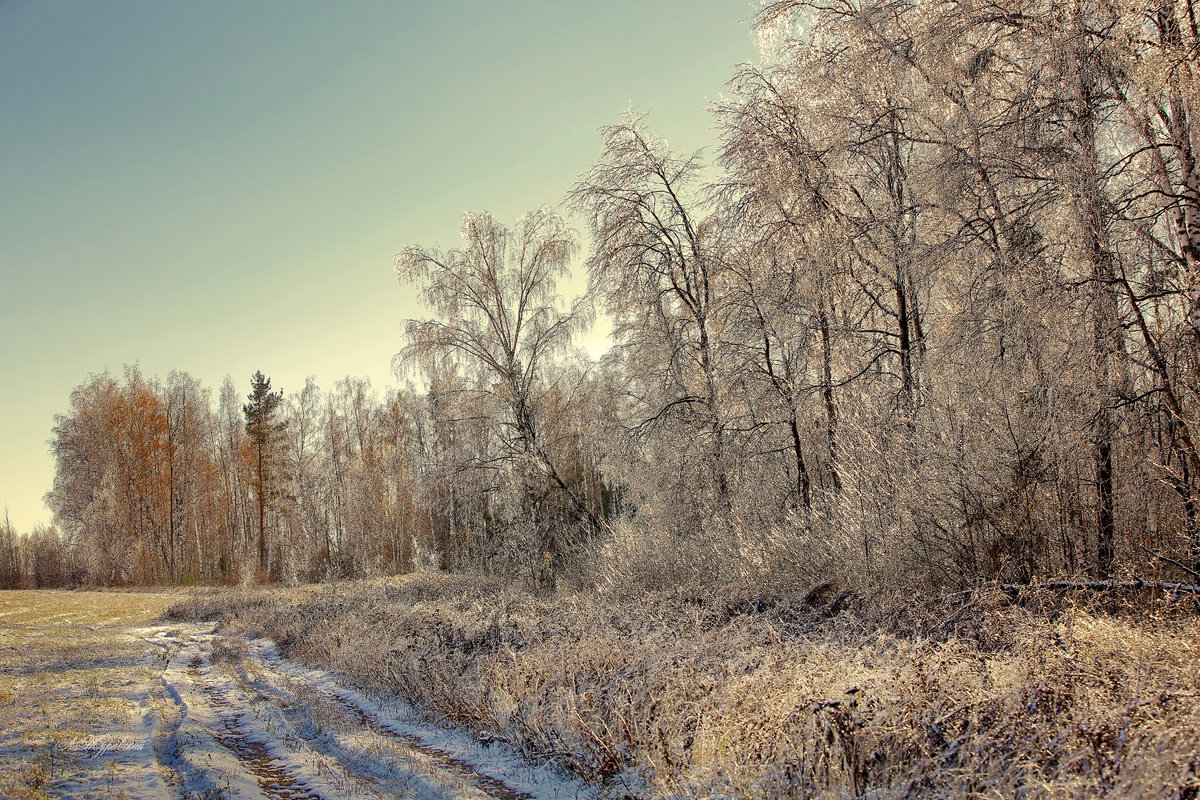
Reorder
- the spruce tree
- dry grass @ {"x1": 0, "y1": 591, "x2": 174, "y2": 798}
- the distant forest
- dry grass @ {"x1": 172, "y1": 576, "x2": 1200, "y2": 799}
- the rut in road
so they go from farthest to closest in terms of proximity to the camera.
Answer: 1. the spruce tree
2. the distant forest
3. the rut in road
4. dry grass @ {"x1": 0, "y1": 591, "x2": 174, "y2": 798}
5. dry grass @ {"x1": 172, "y1": 576, "x2": 1200, "y2": 799}

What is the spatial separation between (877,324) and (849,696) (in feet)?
31.3

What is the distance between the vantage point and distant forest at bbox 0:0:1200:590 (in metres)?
5.85

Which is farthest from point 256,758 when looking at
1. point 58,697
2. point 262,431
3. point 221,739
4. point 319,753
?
point 262,431

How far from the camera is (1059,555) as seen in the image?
6.22 meters

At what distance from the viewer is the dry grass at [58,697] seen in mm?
4414

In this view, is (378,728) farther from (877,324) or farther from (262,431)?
(262,431)

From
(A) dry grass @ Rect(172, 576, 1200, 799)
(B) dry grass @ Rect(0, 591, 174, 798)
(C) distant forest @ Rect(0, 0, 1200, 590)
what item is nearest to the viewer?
(A) dry grass @ Rect(172, 576, 1200, 799)

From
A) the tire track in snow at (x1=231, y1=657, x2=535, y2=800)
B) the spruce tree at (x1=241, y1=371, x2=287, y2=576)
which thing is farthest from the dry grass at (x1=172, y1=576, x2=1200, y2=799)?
the spruce tree at (x1=241, y1=371, x2=287, y2=576)

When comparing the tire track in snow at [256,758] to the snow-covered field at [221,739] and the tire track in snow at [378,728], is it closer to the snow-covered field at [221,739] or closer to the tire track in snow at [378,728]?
the snow-covered field at [221,739]

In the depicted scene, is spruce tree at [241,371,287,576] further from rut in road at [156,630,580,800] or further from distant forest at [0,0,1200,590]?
rut in road at [156,630,580,800]

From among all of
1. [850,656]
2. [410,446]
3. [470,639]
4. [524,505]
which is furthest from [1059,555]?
[410,446]

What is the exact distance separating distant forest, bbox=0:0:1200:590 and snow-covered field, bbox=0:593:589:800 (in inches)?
184

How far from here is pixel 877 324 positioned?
11828mm

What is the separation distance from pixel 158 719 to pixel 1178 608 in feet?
29.7
